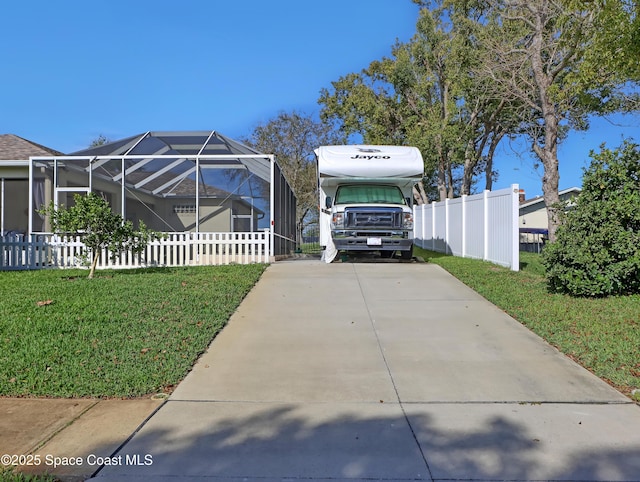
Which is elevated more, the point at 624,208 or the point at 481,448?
the point at 624,208

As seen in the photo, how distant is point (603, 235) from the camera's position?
8484 mm

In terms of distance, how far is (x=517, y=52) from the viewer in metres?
17.0

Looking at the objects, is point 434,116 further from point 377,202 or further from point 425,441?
point 425,441

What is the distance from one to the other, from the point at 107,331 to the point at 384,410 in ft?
12.7

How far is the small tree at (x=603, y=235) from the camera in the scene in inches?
330

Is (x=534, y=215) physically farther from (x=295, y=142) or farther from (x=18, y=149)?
(x=18, y=149)

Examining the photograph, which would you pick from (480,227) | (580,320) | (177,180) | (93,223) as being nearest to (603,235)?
(580,320)

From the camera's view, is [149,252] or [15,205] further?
[15,205]

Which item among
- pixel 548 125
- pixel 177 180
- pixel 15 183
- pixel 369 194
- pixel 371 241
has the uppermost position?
pixel 548 125

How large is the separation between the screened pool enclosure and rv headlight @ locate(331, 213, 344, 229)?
2.36 metres

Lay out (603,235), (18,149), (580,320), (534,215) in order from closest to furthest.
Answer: (580,320) < (603,235) < (18,149) < (534,215)

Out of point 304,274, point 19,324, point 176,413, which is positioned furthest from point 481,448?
point 304,274

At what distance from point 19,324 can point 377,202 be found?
8.90m

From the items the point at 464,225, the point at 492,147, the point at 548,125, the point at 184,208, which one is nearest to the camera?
the point at 464,225
